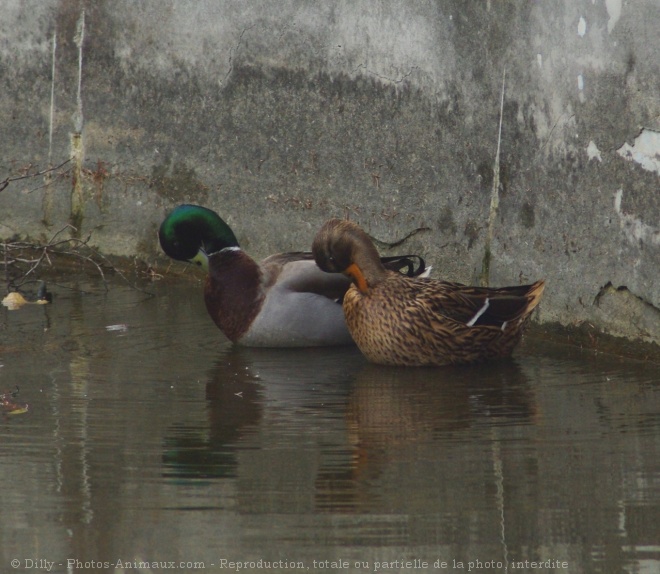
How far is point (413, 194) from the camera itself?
7102 millimetres

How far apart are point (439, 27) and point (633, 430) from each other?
262cm

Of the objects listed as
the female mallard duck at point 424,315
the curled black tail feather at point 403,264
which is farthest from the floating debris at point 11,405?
the curled black tail feather at point 403,264

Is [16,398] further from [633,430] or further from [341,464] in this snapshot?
[633,430]

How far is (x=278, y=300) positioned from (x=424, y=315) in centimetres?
86

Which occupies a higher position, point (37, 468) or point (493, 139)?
point (493, 139)

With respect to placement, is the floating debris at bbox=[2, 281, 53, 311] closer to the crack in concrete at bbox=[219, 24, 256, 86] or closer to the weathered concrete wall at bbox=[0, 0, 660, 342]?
the weathered concrete wall at bbox=[0, 0, 660, 342]

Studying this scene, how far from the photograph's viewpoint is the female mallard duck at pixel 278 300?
658 centimetres

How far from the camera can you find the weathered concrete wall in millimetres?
6148

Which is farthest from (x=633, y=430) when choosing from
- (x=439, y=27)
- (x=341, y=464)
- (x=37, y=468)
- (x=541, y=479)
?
(x=439, y=27)

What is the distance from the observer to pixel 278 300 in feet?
21.7

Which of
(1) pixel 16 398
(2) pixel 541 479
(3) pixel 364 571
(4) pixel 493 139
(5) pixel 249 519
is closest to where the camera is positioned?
(3) pixel 364 571

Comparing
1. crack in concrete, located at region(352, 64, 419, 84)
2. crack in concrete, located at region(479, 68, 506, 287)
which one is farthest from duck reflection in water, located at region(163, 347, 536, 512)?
crack in concrete, located at region(352, 64, 419, 84)

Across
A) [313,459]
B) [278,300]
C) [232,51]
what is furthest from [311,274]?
[313,459]

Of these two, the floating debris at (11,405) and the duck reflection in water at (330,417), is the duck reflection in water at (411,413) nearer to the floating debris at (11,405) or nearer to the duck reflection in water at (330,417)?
the duck reflection in water at (330,417)
